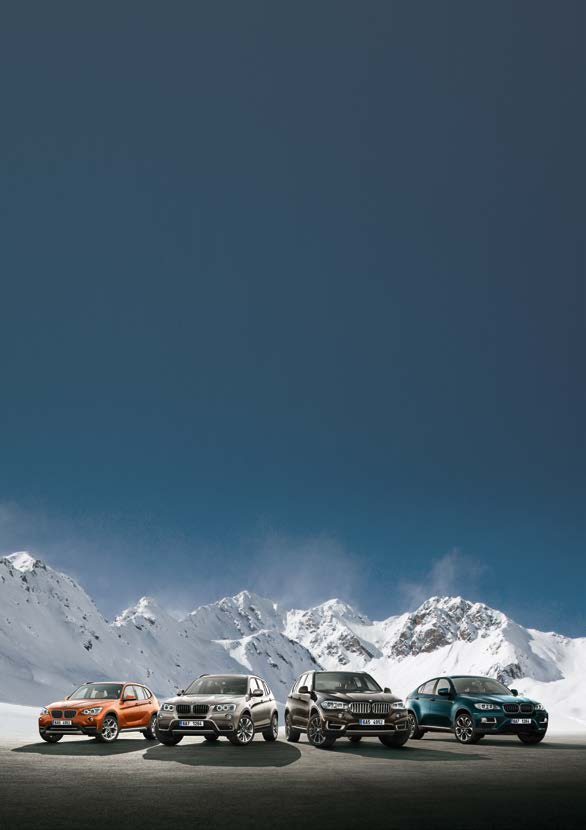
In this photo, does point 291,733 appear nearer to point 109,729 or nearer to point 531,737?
point 109,729

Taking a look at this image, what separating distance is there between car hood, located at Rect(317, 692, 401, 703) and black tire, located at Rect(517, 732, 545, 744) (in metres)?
4.29

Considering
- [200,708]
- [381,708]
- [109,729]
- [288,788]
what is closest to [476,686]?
[381,708]

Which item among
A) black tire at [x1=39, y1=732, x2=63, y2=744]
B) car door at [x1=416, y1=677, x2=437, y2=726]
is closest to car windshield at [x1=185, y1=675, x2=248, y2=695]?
black tire at [x1=39, y1=732, x2=63, y2=744]

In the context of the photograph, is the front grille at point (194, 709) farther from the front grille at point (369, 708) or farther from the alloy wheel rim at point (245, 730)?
the front grille at point (369, 708)

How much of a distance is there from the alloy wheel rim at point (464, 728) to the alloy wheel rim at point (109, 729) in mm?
8840

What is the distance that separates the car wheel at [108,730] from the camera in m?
21.2

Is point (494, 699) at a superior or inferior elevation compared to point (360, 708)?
superior

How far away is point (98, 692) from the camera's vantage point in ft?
75.1

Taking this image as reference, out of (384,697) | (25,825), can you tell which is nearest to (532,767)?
(384,697)

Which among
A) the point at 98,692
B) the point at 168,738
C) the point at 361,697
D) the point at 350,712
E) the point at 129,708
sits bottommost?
the point at 168,738

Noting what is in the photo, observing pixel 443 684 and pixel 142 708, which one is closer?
pixel 142 708

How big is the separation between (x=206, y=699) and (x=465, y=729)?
6.76 metres

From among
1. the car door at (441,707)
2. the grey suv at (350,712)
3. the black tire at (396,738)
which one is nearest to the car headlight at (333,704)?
the grey suv at (350,712)

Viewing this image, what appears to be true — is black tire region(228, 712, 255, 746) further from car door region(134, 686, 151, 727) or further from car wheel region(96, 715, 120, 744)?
car door region(134, 686, 151, 727)
